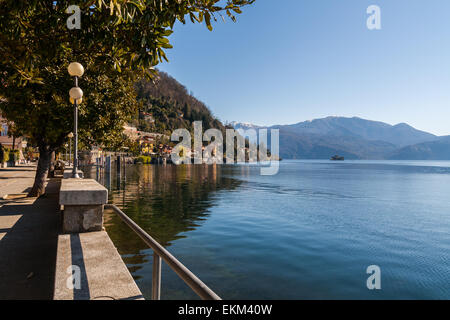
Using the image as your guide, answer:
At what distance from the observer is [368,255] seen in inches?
502

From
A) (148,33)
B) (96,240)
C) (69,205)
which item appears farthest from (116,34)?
(96,240)

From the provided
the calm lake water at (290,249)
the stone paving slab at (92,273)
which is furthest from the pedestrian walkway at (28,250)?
the calm lake water at (290,249)

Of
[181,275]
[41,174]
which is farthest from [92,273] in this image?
[41,174]

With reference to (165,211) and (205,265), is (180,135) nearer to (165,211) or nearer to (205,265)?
(165,211)

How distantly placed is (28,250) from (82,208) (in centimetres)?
228

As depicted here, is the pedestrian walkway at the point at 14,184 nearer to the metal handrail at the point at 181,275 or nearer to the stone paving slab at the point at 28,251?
the stone paving slab at the point at 28,251

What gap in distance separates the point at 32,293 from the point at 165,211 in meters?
15.3

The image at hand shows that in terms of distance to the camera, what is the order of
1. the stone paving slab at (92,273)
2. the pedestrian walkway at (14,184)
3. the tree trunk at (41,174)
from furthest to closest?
the pedestrian walkway at (14,184) → the tree trunk at (41,174) → the stone paving slab at (92,273)

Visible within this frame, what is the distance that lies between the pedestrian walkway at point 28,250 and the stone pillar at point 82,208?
0.99 metres

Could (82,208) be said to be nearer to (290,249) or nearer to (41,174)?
(290,249)

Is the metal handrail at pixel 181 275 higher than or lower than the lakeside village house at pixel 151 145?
lower

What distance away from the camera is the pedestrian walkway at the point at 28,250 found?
5067 mm

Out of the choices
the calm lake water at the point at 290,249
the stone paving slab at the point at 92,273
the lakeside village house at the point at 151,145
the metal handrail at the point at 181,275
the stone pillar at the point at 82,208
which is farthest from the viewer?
the lakeside village house at the point at 151,145

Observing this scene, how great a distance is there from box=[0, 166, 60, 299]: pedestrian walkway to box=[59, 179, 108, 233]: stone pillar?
39.0 inches
